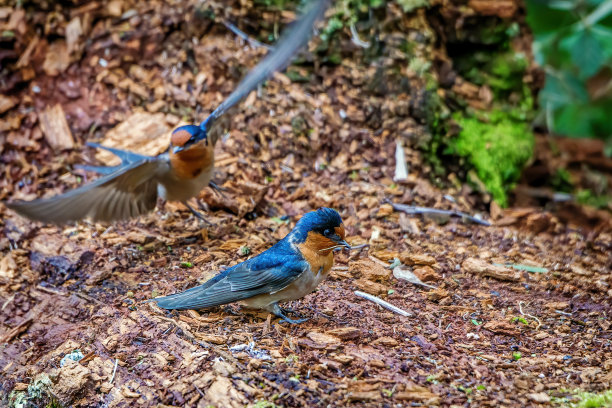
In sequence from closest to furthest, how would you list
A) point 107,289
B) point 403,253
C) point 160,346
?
point 160,346 → point 107,289 → point 403,253

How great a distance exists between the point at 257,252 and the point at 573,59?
13.0 feet

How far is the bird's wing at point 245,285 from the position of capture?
4102mm

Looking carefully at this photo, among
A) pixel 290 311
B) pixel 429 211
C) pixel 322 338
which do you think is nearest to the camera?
pixel 322 338

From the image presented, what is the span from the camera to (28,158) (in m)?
6.38

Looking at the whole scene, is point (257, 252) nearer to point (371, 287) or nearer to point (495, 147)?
point (371, 287)

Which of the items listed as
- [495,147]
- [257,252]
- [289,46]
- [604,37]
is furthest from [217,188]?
[604,37]

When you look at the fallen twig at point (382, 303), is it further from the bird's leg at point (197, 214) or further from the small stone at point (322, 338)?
the bird's leg at point (197, 214)

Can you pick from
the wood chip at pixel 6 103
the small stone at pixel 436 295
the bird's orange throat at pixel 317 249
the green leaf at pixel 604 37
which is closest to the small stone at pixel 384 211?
the small stone at pixel 436 295

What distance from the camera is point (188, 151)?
A: 5.44 metres

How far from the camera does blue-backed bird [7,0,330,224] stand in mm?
4641

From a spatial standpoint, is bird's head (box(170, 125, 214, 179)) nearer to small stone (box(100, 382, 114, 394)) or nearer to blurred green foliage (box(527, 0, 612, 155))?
small stone (box(100, 382, 114, 394))

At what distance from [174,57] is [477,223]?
3.61 meters

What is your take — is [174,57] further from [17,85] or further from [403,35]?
[403,35]

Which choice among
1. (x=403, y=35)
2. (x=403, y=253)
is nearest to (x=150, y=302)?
(x=403, y=253)
